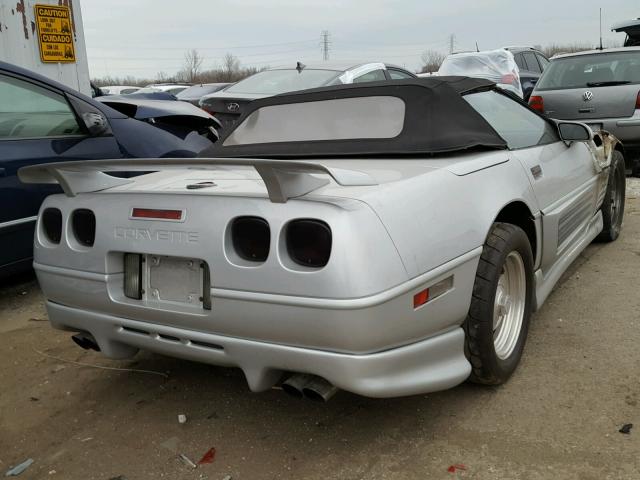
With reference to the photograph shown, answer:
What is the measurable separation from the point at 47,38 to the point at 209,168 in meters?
5.55

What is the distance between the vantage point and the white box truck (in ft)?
20.6

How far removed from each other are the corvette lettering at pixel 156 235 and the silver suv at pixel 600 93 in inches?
235

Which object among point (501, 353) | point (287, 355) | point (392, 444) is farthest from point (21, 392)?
point (501, 353)

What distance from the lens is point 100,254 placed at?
2387 millimetres

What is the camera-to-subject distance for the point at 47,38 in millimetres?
6703

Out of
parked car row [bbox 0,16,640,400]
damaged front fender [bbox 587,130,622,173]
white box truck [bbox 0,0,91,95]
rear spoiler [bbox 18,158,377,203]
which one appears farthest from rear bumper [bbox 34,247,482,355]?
white box truck [bbox 0,0,91,95]

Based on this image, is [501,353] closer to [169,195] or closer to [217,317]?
[217,317]

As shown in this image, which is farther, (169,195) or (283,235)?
(169,195)

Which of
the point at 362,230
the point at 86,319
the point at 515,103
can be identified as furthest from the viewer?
the point at 515,103

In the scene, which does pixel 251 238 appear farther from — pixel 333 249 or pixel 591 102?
pixel 591 102

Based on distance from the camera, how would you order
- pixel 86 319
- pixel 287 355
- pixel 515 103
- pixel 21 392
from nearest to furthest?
pixel 287 355
pixel 86 319
pixel 21 392
pixel 515 103

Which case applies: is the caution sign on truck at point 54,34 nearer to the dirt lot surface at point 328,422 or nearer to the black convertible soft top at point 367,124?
the black convertible soft top at point 367,124

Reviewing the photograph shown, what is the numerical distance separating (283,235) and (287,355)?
1.32 feet

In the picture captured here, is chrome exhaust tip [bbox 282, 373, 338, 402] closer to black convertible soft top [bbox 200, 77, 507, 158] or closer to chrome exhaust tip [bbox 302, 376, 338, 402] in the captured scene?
chrome exhaust tip [bbox 302, 376, 338, 402]
